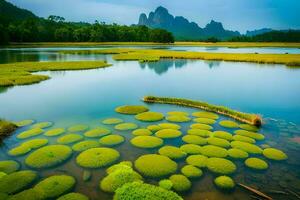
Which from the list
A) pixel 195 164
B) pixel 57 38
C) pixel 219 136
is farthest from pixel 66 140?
pixel 57 38

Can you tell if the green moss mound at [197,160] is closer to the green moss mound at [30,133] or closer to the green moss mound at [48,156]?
the green moss mound at [48,156]

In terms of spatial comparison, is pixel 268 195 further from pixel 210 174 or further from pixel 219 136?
pixel 219 136

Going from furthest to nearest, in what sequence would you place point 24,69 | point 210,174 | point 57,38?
point 57,38 → point 24,69 → point 210,174

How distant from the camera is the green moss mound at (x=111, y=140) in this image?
1294 cm

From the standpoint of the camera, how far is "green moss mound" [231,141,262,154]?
12.3 m

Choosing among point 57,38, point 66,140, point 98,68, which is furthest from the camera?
point 57,38

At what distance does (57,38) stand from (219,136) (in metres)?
108

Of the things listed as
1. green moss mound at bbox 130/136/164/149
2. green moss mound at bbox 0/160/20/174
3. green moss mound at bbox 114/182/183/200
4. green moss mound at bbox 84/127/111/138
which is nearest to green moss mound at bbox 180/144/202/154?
green moss mound at bbox 130/136/164/149

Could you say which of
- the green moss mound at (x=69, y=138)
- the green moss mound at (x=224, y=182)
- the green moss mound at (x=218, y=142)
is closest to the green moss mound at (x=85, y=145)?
the green moss mound at (x=69, y=138)

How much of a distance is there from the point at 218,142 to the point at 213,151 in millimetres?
1197

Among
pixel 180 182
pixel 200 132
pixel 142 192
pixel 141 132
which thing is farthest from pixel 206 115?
pixel 142 192

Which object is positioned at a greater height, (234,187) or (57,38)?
(57,38)

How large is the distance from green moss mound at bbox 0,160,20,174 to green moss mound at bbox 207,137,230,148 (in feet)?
29.0

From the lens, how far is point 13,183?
9.31m
